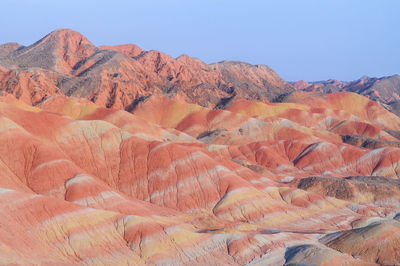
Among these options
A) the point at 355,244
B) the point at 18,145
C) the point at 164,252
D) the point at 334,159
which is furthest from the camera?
the point at 334,159

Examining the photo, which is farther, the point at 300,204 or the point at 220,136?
the point at 220,136

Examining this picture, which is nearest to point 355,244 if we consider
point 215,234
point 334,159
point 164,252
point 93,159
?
point 215,234

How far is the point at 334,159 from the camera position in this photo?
133m

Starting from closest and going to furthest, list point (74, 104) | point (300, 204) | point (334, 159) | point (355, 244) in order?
point (355, 244) < point (300, 204) < point (334, 159) < point (74, 104)

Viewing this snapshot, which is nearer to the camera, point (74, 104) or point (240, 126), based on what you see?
point (74, 104)

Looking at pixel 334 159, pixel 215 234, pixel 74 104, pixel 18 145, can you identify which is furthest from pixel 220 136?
pixel 215 234

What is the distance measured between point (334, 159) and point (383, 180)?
75.6ft

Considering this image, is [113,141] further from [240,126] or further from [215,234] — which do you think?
[240,126]

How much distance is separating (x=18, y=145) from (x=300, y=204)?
175ft

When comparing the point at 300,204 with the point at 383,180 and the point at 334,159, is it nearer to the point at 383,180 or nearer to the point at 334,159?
the point at 383,180

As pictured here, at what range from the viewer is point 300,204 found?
88.4m

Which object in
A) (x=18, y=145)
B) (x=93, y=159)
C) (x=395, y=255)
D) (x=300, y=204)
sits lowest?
(x=300, y=204)

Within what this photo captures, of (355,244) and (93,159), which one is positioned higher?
(93,159)

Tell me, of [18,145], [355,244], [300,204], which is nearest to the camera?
[355,244]
